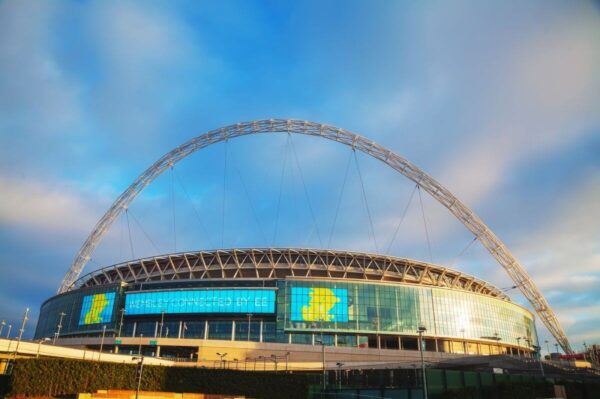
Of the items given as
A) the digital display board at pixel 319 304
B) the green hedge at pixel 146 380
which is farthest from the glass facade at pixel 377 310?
the green hedge at pixel 146 380

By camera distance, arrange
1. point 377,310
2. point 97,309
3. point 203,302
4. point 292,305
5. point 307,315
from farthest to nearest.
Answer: point 97,309, point 203,302, point 377,310, point 292,305, point 307,315

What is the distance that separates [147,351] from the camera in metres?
93.3

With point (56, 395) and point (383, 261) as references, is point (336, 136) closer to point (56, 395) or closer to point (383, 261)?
point (383, 261)

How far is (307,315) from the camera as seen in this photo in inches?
3708

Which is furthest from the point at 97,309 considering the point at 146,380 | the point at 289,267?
the point at 146,380

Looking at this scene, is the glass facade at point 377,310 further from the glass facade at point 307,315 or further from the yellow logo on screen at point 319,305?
the glass facade at point 307,315

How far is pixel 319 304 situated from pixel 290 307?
633 centimetres

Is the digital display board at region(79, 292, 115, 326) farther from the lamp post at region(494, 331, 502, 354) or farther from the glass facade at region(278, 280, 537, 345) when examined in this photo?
the lamp post at region(494, 331, 502, 354)

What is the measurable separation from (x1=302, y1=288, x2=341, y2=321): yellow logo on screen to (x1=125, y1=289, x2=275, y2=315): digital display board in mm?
7714


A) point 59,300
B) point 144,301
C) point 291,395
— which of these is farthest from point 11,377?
point 59,300

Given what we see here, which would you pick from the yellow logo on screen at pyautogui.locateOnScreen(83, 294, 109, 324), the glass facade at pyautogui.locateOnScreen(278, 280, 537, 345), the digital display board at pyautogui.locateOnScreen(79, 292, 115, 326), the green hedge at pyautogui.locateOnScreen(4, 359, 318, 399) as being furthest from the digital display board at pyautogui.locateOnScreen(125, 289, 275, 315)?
the green hedge at pyautogui.locateOnScreen(4, 359, 318, 399)

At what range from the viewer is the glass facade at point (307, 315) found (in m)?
93.9

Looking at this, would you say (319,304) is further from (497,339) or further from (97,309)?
(97,309)

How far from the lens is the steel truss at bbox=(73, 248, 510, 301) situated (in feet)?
343
